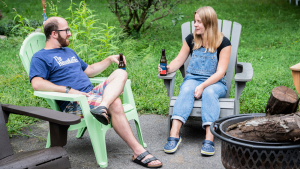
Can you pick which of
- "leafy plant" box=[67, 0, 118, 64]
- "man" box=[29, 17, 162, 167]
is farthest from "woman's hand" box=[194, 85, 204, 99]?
"leafy plant" box=[67, 0, 118, 64]

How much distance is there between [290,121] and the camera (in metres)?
1.85

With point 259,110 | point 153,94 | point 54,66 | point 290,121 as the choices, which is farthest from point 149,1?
point 290,121

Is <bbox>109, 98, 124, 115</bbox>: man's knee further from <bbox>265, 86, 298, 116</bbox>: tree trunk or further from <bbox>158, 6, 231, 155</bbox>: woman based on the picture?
<bbox>265, 86, 298, 116</bbox>: tree trunk

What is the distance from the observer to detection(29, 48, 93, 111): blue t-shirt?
2.79 meters

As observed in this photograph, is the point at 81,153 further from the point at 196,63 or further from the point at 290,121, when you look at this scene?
the point at 290,121

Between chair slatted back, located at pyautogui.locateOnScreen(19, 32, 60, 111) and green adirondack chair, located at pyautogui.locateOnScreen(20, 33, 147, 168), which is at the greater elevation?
chair slatted back, located at pyautogui.locateOnScreen(19, 32, 60, 111)

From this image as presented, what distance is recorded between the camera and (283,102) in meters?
1.98

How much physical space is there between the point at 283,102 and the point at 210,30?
1433 millimetres

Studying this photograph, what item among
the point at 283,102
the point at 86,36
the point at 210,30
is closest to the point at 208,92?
the point at 210,30

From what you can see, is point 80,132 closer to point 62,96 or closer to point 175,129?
point 62,96

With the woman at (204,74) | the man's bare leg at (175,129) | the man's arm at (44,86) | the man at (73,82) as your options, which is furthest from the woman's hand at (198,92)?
the man's arm at (44,86)

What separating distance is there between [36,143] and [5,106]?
984 millimetres

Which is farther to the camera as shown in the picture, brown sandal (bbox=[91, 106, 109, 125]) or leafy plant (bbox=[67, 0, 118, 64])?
leafy plant (bbox=[67, 0, 118, 64])

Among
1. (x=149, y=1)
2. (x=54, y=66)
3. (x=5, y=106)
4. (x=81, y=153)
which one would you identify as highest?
(x=149, y=1)
